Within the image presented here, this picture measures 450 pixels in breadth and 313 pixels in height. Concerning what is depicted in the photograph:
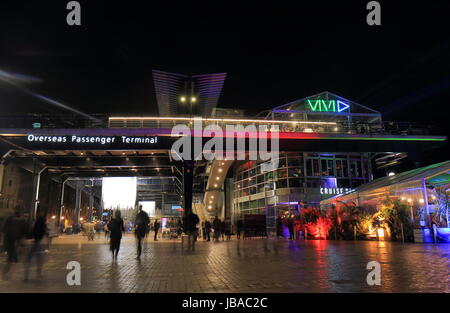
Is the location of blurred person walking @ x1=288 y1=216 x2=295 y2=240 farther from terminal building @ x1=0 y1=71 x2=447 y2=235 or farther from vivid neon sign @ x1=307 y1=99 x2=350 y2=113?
vivid neon sign @ x1=307 y1=99 x2=350 y2=113

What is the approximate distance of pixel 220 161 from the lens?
33.7m

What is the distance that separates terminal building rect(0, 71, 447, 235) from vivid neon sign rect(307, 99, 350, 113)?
99 mm

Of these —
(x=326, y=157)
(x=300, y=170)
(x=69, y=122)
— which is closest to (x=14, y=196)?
(x=69, y=122)

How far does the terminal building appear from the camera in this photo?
24500 millimetres

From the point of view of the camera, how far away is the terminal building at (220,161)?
2450 centimetres

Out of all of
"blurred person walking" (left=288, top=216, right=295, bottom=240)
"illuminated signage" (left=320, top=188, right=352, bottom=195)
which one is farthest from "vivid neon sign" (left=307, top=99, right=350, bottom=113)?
"blurred person walking" (left=288, top=216, right=295, bottom=240)

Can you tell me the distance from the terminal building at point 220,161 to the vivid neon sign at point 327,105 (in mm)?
99

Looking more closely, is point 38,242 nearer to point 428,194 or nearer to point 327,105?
point 428,194

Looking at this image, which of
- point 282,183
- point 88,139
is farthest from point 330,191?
point 88,139

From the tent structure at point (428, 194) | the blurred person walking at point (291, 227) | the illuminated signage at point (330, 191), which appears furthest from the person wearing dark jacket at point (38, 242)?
the illuminated signage at point (330, 191)

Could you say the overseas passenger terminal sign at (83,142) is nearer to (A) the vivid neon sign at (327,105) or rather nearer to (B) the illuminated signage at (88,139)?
(B) the illuminated signage at (88,139)

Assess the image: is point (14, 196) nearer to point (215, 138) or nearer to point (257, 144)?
point (215, 138)

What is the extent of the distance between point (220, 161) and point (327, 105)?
12061mm

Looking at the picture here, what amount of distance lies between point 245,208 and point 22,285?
1209 inches
